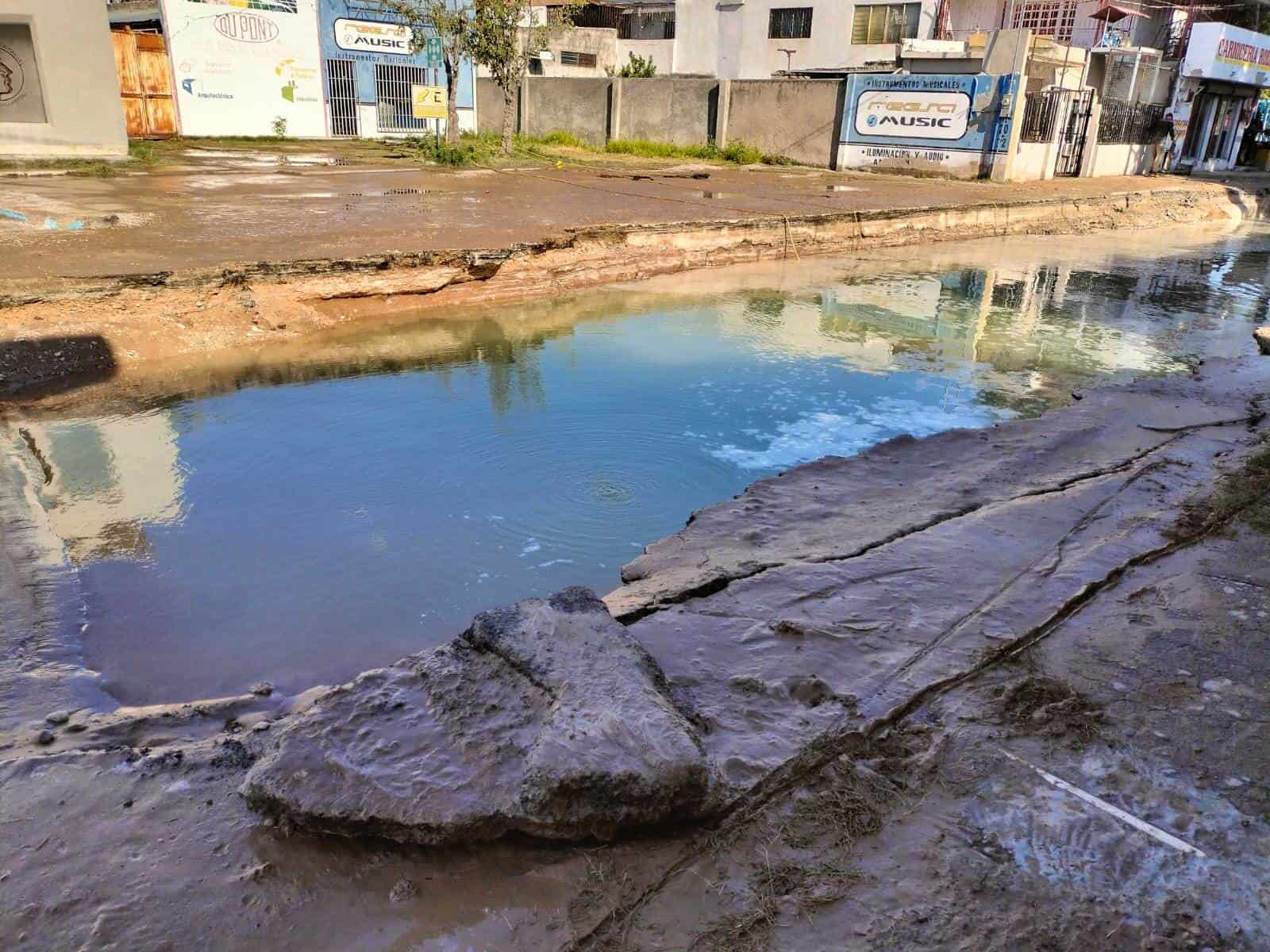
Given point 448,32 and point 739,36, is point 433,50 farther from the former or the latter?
point 739,36

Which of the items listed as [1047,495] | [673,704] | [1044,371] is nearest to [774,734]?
[673,704]

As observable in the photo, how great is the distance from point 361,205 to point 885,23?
2442 centimetres

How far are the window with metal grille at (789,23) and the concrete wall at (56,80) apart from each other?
22.8 meters

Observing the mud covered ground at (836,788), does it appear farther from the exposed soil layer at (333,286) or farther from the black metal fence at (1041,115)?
the black metal fence at (1041,115)

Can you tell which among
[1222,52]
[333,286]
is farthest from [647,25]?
[333,286]

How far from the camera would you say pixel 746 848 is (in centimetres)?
194

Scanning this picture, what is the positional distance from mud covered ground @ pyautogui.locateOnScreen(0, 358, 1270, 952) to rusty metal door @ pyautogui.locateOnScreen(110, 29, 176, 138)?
2104cm

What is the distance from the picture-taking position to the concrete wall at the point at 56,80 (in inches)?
582

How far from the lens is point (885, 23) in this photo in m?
29.6

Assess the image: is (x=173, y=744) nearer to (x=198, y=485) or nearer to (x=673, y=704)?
(x=673, y=704)

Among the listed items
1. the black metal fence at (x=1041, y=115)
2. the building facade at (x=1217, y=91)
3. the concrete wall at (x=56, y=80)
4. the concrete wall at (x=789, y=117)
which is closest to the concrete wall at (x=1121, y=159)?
the building facade at (x=1217, y=91)

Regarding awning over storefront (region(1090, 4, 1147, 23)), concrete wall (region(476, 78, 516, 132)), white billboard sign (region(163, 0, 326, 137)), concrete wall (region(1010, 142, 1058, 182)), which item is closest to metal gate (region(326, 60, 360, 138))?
white billboard sign (region(163, 0, 326, 137))

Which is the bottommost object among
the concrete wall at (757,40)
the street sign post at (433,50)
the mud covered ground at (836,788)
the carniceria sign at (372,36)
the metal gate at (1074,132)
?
the mud covered ground at (836,788)

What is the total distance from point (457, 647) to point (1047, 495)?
2.96 meters
